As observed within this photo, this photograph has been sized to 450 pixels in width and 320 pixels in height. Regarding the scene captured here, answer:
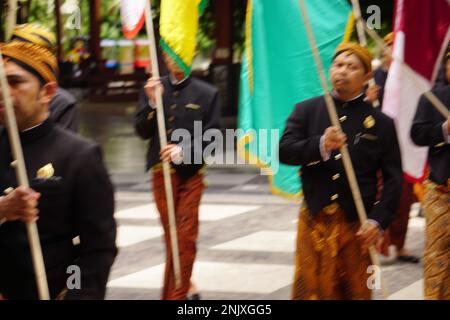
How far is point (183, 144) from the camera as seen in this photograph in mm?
7875

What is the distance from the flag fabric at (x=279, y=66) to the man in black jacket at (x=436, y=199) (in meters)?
0.74

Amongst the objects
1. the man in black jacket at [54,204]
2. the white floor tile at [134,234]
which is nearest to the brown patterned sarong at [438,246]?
the man in black jacket at [54,204]

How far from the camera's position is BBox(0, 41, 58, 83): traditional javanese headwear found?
13.4 feet

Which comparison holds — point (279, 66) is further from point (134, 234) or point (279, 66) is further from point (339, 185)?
point (134, 234)

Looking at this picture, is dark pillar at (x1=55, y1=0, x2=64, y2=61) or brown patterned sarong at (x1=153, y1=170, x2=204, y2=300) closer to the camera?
brown patterned sarong at (x1=153, y1=170, x2=204, y2=300)

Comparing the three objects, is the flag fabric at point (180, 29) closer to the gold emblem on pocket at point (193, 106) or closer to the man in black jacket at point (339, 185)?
the gold emblem on pocket at point (193, 106)

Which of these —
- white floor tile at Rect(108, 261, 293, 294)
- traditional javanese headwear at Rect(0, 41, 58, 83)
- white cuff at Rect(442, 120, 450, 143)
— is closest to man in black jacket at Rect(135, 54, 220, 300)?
white floor tile at Rect(108, 261, 293, 294)

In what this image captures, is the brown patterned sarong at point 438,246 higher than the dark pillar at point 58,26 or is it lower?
higher

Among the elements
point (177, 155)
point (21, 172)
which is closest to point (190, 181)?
point (177, 155)

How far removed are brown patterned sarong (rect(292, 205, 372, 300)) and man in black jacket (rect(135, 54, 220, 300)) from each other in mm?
1726

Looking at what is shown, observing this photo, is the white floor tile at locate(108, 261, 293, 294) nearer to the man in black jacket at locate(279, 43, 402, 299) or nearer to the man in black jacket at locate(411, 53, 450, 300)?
the man in black jacket at locate(411, 53, 450, 300)

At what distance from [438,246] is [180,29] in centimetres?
244

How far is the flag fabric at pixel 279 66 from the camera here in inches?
271
